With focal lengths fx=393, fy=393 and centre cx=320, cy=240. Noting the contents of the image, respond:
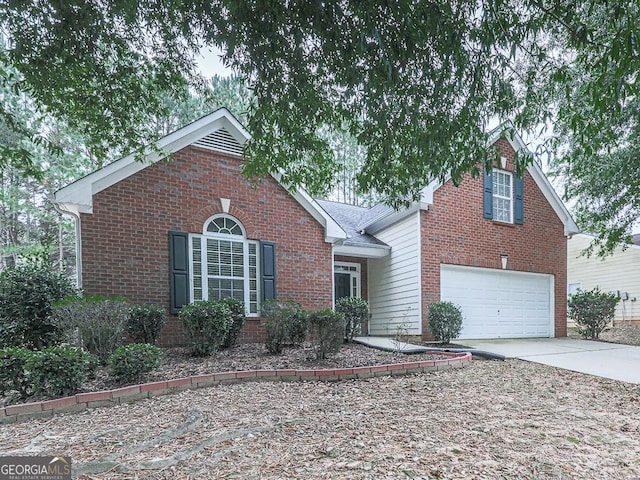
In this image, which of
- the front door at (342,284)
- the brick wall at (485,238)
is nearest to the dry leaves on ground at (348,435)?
the brick wall at (485,238)

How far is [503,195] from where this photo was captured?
39.2 feet

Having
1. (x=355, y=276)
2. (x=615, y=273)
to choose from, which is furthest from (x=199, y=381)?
(x=615, y=273)

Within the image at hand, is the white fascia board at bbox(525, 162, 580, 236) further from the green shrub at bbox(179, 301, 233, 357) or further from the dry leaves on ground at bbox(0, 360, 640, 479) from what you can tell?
the green shrub at bbox(179, 301, 233, 357)

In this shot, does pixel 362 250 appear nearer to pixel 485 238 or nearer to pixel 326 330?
pixel 485 238

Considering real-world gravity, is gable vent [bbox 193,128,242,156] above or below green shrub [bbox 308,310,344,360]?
above

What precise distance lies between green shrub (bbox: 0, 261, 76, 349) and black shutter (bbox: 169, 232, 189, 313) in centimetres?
199

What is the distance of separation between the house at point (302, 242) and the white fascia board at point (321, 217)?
0.09ft

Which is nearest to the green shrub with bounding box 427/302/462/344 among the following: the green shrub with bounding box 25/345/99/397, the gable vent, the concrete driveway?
the concrete driveway

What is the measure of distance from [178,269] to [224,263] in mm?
1008

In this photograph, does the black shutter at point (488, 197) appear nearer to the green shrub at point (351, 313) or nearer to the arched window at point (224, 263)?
the green shrub at point (351, 313)

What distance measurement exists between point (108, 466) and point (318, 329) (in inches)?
158

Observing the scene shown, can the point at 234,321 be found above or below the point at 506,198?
below

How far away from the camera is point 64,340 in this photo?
5.89 m

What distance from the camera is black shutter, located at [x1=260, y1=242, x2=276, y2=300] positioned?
8.85 meters
